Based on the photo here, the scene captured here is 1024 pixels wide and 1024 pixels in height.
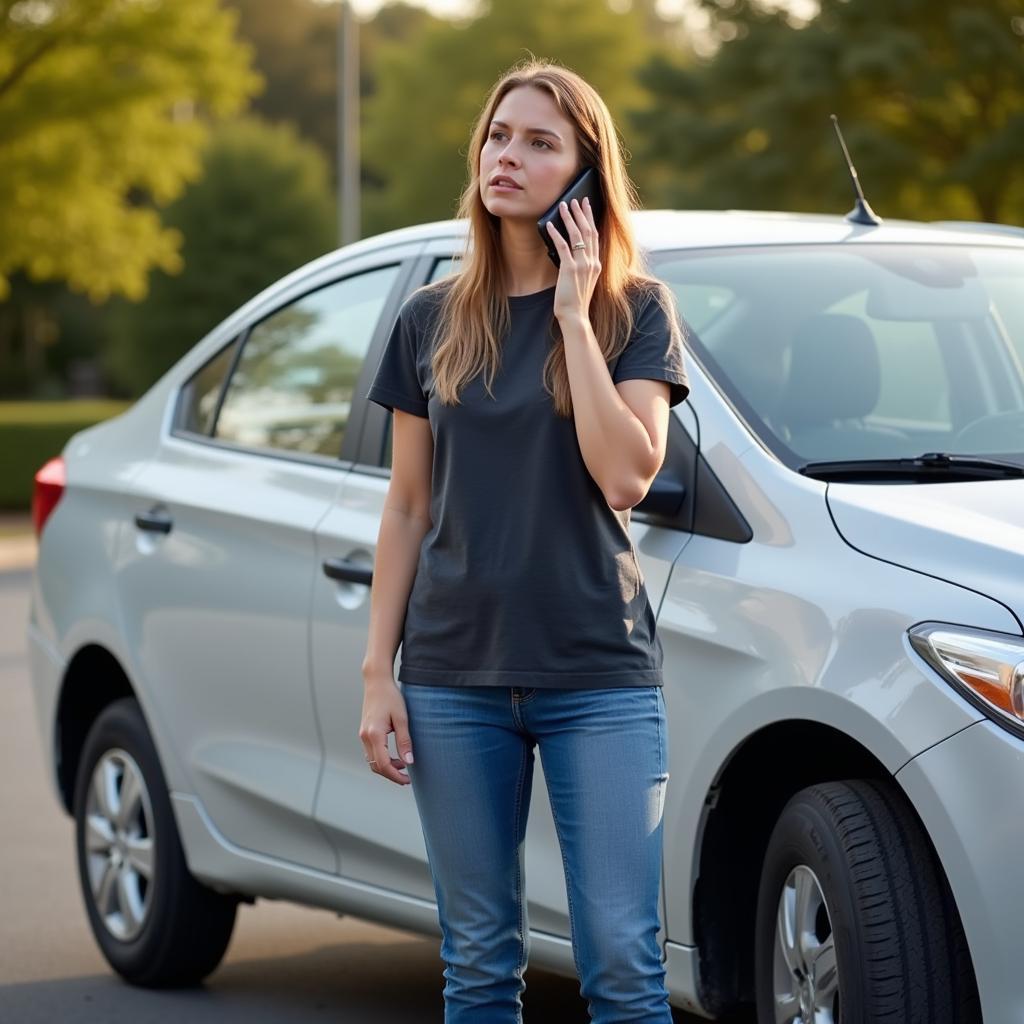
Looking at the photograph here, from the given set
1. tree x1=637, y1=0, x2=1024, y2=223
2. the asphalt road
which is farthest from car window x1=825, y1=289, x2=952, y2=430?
tree x1=637, y1=0, x2=1024, y2=223

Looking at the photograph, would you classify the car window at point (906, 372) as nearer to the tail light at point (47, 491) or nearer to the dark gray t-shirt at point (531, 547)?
the dark gray t-shirt at point (531, 547)

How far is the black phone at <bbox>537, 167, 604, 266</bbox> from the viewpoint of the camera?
3.01m

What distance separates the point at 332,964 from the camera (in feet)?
17.7

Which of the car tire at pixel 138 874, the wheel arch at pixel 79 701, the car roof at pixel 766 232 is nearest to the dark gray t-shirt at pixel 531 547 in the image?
the car roof at pixel 766 232

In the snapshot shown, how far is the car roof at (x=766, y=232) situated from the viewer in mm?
4246

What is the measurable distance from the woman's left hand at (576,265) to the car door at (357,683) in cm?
136

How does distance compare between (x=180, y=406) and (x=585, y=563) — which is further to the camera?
(x=180, y=406)

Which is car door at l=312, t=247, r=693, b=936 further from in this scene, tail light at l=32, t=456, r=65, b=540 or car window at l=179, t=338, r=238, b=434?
tail light at l=32, t=456, r=65, b=540

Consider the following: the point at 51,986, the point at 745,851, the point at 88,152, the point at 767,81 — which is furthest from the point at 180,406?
the point at 767,81

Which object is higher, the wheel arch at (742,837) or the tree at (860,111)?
the tree at (860,111)

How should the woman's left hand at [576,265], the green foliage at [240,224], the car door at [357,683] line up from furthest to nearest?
the green foliage at [240,224] < the car door at [357,683] < the woman's left hand at [576,265]

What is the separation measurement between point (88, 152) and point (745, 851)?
24.7 meters

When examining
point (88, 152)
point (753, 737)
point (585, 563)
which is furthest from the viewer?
point (88, 152)

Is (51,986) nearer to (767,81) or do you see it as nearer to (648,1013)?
(648,1013)
